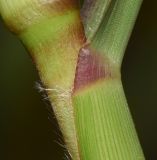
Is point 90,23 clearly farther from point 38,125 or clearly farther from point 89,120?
point 38,125

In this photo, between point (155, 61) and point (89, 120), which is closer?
point (89, 120)

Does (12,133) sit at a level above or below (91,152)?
below

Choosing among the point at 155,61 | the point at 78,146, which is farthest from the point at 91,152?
the point at 155,61

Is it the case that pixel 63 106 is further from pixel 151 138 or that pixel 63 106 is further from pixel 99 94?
pixel 151 138

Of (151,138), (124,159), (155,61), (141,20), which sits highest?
(124,159)
